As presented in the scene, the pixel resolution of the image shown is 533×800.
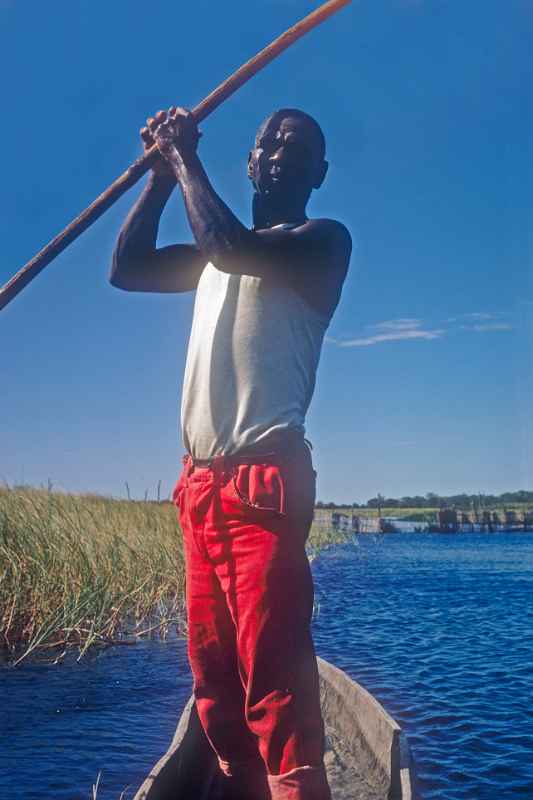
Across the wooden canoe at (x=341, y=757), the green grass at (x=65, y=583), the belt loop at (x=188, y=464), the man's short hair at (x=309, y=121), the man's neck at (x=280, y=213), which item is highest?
the man's short hair at (x=309, y=121)

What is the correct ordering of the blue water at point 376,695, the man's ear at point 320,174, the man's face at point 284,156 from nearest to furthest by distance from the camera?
the man's face at point 284,156 → the man's ear at point 320,174 → the blue water at point 376,695

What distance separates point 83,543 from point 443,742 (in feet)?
14.8

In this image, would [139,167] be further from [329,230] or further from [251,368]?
[251,368]

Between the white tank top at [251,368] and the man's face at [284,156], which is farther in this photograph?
the man's face at [284,156]

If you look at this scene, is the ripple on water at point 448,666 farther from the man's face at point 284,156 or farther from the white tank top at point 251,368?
the man's face at point 284,156

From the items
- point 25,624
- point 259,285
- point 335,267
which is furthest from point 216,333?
point 25,624

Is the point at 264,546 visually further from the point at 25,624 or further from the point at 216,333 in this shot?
the point at 25,624

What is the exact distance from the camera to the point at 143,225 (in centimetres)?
281

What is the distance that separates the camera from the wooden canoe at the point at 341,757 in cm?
365

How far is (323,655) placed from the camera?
11.5 metres

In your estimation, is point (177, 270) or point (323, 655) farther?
point (323, 655)

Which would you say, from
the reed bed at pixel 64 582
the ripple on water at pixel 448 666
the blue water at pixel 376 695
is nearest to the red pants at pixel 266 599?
the blue water at pixel 376 695

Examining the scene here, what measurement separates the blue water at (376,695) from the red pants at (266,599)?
384 centimetres

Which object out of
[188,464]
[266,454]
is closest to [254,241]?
[266,454]
